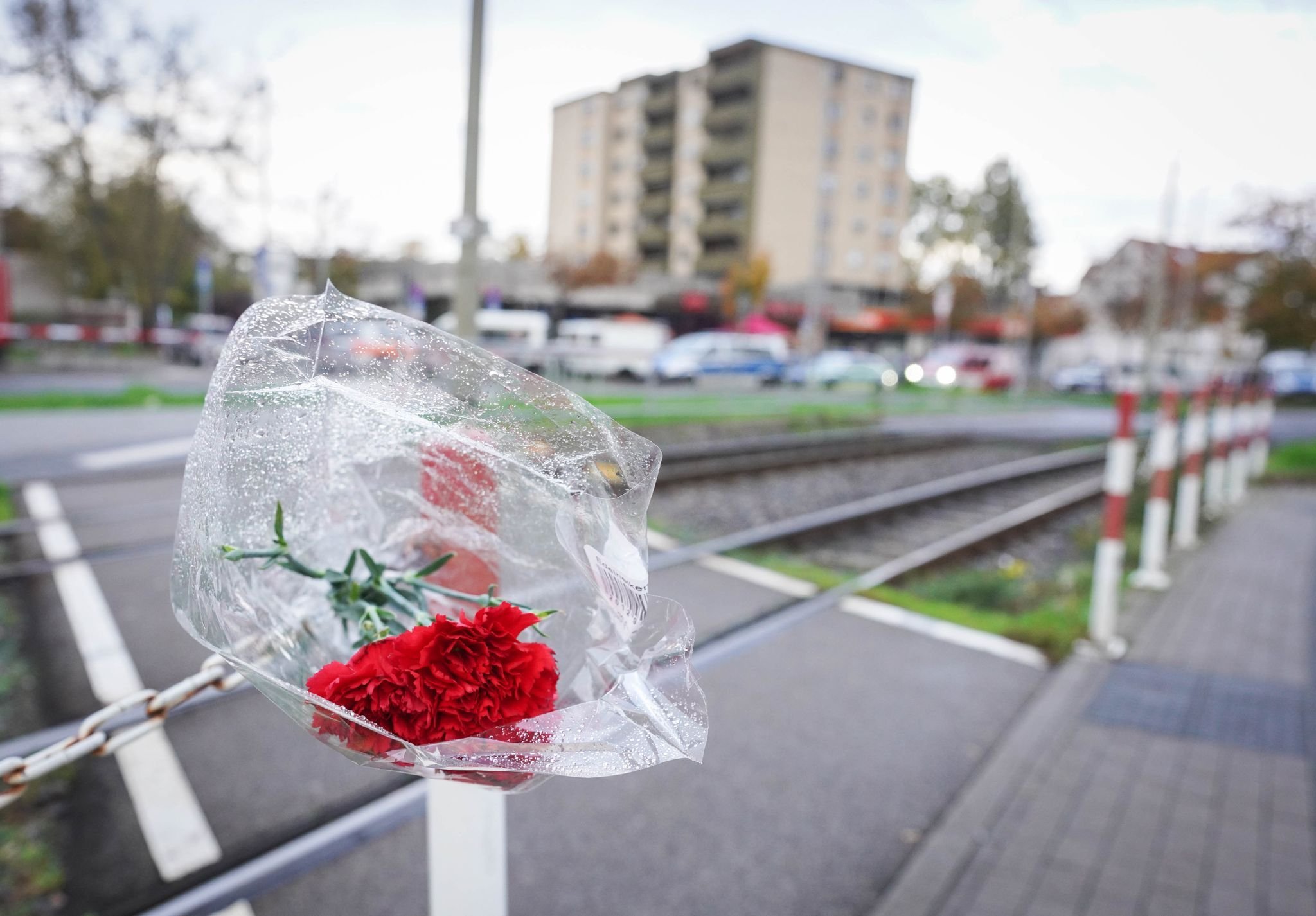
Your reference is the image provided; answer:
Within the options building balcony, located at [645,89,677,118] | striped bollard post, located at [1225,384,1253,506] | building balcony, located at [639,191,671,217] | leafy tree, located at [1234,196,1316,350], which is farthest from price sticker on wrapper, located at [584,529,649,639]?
building balcony, located at [639,191,671,217]

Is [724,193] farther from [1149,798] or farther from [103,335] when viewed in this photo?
[1149,798]

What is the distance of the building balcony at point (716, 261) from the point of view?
6222 centimetres

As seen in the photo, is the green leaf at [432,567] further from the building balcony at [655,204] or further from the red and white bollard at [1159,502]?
the building balcony at [655,204]

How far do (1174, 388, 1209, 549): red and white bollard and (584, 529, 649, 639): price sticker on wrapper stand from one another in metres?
7.26

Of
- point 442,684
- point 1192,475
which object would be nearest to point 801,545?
point 1192,475

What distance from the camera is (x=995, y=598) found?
266 inches

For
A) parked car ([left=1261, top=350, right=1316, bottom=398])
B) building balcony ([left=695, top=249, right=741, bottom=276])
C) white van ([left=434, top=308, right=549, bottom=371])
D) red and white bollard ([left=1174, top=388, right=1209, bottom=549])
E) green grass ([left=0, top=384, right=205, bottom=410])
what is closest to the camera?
red and white bollard ([left=1174, top=388, right=1209, bottom=549])

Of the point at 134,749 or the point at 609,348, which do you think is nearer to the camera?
the point at 134,749

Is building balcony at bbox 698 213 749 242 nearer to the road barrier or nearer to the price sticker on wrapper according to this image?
the road barrier

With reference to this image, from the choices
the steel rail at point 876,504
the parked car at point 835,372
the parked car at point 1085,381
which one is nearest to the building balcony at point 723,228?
the parked car at point 1085,381

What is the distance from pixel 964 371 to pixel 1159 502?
106 ft

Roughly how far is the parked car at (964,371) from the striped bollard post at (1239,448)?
24022mm

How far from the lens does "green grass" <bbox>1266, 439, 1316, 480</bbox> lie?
1447cm

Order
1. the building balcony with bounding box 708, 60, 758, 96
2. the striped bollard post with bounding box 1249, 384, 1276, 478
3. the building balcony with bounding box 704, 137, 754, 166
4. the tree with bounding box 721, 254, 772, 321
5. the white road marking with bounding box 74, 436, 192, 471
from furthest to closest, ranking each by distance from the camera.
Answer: the building balcony with bounding box 704, 137, 754, 166 < the building balcony with bounding box 708, 60, 758, 96 < the tree with bounding box 721, 254, 772, 321 < the striped bollard post with bounding box 1249, 384, 1276, 478 < the white road marking with bounding box 74, 436, 192, 471
